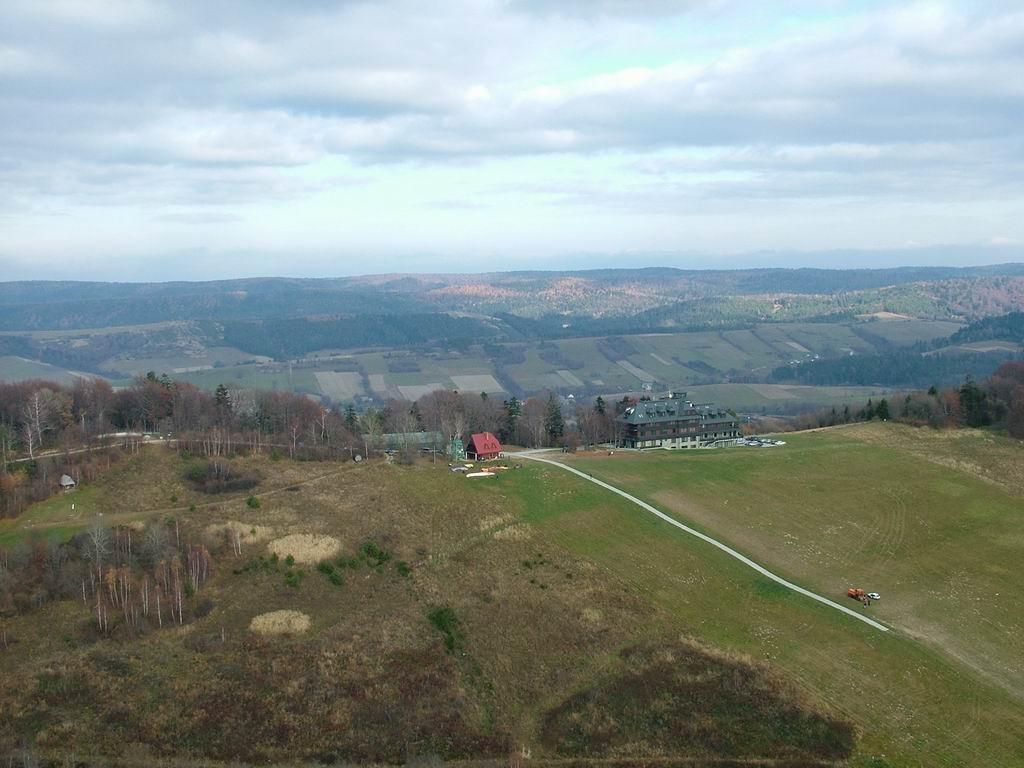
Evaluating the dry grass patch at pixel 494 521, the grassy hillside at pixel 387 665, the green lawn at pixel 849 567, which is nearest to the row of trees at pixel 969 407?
the green lawn at pixel 849 567

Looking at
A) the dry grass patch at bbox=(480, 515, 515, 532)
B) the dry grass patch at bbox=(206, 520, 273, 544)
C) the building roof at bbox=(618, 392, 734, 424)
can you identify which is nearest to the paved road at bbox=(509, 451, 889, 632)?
the dry grass patch at bbox=(480, 515, 515, 532)

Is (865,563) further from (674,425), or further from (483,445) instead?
(674,425)

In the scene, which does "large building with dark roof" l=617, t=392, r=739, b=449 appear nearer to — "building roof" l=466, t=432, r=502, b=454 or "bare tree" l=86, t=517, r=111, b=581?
"building roof" l=466, t=432, r=502, b=454

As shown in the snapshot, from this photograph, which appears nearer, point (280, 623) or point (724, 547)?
point (280, 623)

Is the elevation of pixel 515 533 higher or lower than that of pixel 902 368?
higher

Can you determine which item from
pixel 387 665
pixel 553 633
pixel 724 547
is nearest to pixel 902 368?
pixel 724 547

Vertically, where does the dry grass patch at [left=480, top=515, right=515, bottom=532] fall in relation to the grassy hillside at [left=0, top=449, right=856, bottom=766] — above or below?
above

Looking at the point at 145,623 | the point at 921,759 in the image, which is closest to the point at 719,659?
the point at 921,759
